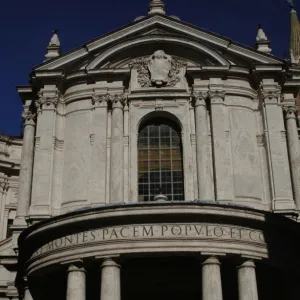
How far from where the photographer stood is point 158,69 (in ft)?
95.5

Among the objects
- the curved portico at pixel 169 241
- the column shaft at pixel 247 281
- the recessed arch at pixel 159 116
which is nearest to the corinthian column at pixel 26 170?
the recessed arch at pixel 159 116

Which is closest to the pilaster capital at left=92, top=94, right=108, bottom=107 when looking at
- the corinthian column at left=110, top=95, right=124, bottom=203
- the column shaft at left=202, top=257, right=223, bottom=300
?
the corinthian column at left=110, top=95, right=124, bottom=203

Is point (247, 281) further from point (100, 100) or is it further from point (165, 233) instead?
point (100, 100)

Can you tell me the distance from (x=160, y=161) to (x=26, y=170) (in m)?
6.27

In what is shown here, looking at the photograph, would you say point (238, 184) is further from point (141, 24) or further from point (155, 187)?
point (141, 24)

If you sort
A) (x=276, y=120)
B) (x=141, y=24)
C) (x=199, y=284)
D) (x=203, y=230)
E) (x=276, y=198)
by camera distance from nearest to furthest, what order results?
(x=203, y=230) → (x=199, y=284) → (x=276, y=198) → (x=276, y=120) → (x=141, y=24)

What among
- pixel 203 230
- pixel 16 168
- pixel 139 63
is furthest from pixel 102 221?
pixel 16 168

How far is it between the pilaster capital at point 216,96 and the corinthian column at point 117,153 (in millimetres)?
4123

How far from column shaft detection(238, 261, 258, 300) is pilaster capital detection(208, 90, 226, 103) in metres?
9.43

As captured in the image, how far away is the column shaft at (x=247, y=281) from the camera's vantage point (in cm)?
2053

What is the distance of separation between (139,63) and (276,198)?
358 inches

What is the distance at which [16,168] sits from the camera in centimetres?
3653

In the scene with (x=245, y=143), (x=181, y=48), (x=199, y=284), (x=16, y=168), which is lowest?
(x=199, y=284)

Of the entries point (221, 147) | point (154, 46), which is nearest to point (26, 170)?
point (154, 46)
